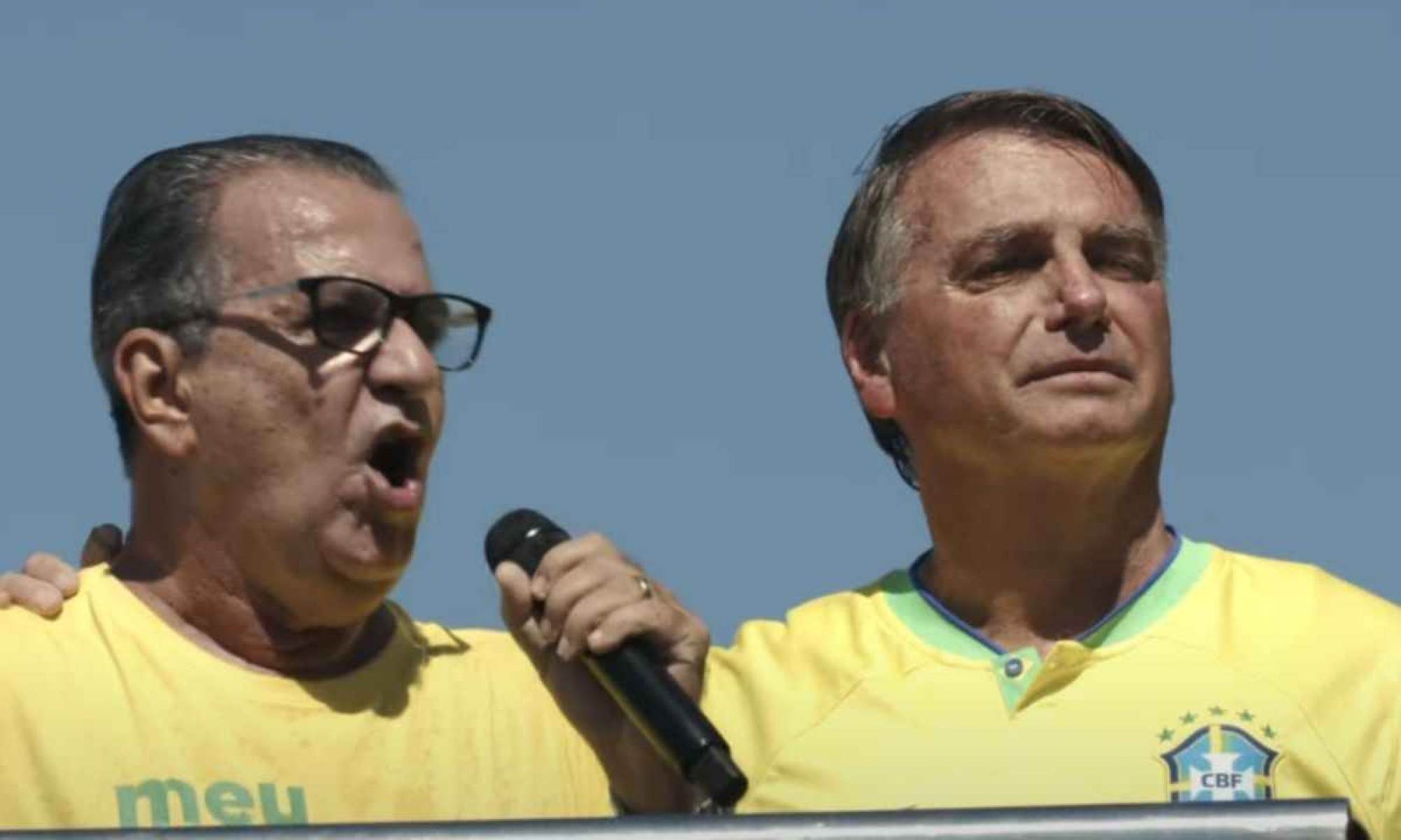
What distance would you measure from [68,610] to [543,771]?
84 cm

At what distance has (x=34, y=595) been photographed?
573cm

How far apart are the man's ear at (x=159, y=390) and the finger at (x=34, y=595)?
12.4 inches

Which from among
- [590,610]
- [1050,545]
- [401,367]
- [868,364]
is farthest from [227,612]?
[1050,545]

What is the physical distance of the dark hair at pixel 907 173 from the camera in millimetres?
6266

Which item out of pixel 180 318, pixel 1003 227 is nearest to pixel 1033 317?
pixel 1003 227

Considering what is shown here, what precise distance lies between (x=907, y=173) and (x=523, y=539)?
4.03 feet

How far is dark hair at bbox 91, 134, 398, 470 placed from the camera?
232 inches

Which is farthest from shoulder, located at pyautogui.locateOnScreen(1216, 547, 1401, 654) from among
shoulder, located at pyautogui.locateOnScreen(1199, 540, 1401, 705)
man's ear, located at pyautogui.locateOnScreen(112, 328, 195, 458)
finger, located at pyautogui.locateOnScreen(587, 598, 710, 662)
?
man's ear, located at pyautogui.locateOnScreen(112, 328, 195, 458)

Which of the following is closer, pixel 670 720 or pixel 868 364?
pixel 670 720

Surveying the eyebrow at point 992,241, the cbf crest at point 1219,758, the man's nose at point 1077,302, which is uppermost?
the eyebrow at point 992,241

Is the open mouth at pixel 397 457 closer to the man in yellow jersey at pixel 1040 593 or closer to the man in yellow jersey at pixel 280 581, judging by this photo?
the man in yellow jersey at pixel 280 581

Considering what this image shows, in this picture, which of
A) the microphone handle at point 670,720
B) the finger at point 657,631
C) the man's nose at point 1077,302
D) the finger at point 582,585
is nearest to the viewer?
the microphone handle at point 670,720

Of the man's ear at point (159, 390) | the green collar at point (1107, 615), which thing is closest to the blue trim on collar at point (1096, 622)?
the green collar at point (1107, 615)

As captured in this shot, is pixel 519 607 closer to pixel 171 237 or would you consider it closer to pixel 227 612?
pixel 227 612
